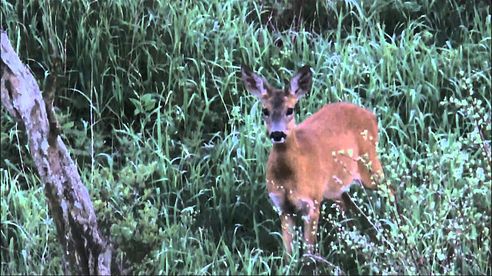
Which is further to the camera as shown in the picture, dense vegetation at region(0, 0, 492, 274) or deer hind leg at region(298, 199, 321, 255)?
deer hind leg at region(298, 199, 321, 255)

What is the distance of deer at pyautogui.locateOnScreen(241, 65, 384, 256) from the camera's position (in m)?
4.03

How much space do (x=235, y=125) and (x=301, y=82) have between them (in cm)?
56

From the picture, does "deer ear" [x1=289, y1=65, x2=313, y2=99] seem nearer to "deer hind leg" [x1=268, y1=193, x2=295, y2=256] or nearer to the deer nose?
the deer nose

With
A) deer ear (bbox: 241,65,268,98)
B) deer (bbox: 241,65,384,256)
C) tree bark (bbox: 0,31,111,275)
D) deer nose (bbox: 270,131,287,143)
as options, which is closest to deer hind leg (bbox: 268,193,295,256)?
deer (bbox: 241,65,384,256)

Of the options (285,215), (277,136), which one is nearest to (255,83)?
(277,136)

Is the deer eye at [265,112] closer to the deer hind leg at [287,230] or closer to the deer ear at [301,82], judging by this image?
the deer ear at [301,82]

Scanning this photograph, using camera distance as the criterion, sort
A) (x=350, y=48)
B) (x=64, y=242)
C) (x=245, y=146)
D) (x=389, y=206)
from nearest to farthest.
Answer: (x=64, y=242) → (x=389, y=206) → (x=245, y=146) → (x=350, y=48)

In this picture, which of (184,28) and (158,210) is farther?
(184,28)

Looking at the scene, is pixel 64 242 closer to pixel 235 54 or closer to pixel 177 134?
pixel 177 134

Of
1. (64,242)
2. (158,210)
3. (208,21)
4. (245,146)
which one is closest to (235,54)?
(208,21)

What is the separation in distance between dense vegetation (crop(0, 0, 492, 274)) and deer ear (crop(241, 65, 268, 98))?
12.2 inches

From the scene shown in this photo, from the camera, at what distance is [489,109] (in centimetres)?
455

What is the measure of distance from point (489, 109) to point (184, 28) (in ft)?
5.42

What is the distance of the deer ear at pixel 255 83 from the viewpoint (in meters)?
4.14
